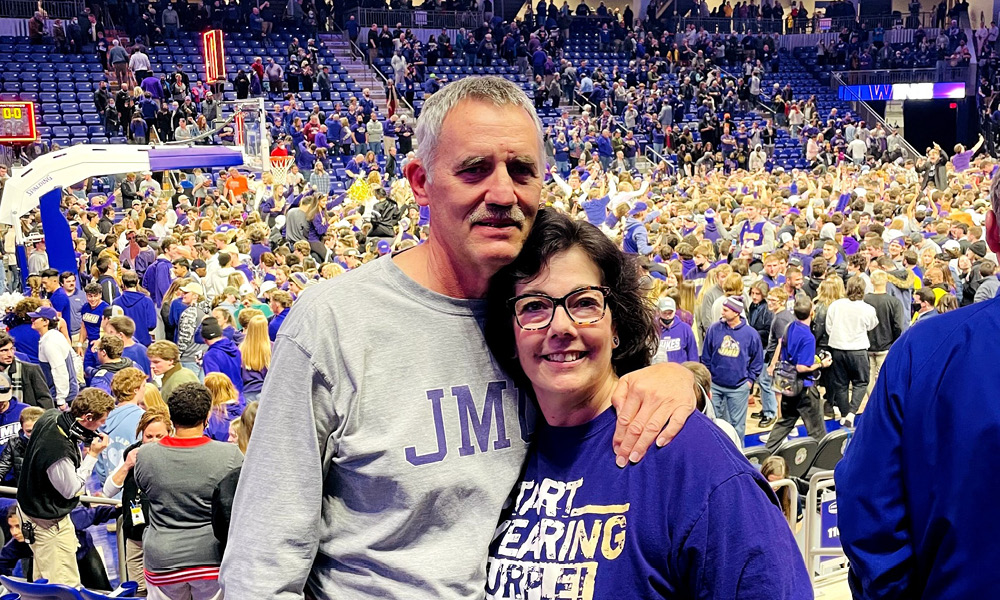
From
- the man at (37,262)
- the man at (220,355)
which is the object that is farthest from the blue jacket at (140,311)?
the man at (37,262)

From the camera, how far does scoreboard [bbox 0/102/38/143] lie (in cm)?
1441

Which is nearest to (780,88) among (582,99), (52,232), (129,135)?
(582,99)

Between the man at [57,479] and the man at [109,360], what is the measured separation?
1849 millimetres

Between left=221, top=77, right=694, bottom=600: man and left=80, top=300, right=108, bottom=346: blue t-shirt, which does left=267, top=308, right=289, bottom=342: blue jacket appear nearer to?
left=80, top=300, right=108, bottom=346: blue t-shirt

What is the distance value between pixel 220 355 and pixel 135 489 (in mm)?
2484

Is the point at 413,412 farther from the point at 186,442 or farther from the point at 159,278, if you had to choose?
the point at 159,278

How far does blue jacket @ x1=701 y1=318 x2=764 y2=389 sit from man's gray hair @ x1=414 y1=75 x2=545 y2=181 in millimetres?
6380

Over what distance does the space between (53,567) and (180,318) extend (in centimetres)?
364

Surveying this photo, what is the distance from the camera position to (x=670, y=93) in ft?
102

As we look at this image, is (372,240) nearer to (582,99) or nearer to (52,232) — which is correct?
(52,232)

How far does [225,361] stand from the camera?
7.72 metres

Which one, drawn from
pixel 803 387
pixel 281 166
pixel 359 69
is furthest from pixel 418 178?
pixel 359 69

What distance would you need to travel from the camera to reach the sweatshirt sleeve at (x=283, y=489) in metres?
1.84

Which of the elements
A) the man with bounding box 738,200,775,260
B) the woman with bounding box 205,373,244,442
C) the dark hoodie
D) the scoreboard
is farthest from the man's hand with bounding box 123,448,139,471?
the scoreboard
